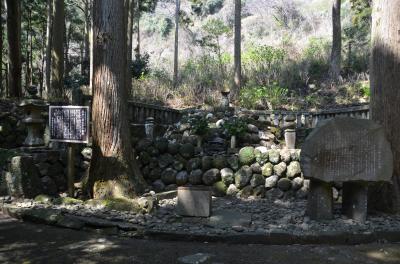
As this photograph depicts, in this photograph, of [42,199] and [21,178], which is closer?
[42,199]

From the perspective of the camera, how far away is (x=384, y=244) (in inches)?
177

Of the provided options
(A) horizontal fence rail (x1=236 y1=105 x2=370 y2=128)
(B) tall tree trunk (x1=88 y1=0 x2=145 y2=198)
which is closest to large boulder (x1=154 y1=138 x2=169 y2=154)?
(B) tall tree trunk (x1=88 y1=0 x2=145 y2=198)

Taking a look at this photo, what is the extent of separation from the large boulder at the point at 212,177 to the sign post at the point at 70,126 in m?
2.22

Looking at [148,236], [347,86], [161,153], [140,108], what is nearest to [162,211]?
[148,236]

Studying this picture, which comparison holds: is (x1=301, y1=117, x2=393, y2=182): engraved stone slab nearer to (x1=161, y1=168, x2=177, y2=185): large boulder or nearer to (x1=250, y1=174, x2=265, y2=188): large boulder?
(x1=250, y1=174, x2=265, y2=188): large boulder

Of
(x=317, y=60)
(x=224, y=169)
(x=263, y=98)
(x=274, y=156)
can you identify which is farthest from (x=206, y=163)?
(x=317, y=60)

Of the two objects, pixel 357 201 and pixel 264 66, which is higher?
pixel 264 66

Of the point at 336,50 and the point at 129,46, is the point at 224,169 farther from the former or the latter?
the point at 336,50

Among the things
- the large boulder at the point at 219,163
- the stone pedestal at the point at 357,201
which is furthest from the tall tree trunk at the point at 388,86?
the large boulder at the point at 219,163

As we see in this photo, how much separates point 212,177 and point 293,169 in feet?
4.63

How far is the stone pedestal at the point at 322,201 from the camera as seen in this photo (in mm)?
5047

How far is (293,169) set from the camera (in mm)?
6680

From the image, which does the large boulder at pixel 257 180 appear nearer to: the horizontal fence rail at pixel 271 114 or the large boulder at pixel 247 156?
the large boulder at pixel 247 156

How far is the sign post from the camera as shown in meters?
5.97
